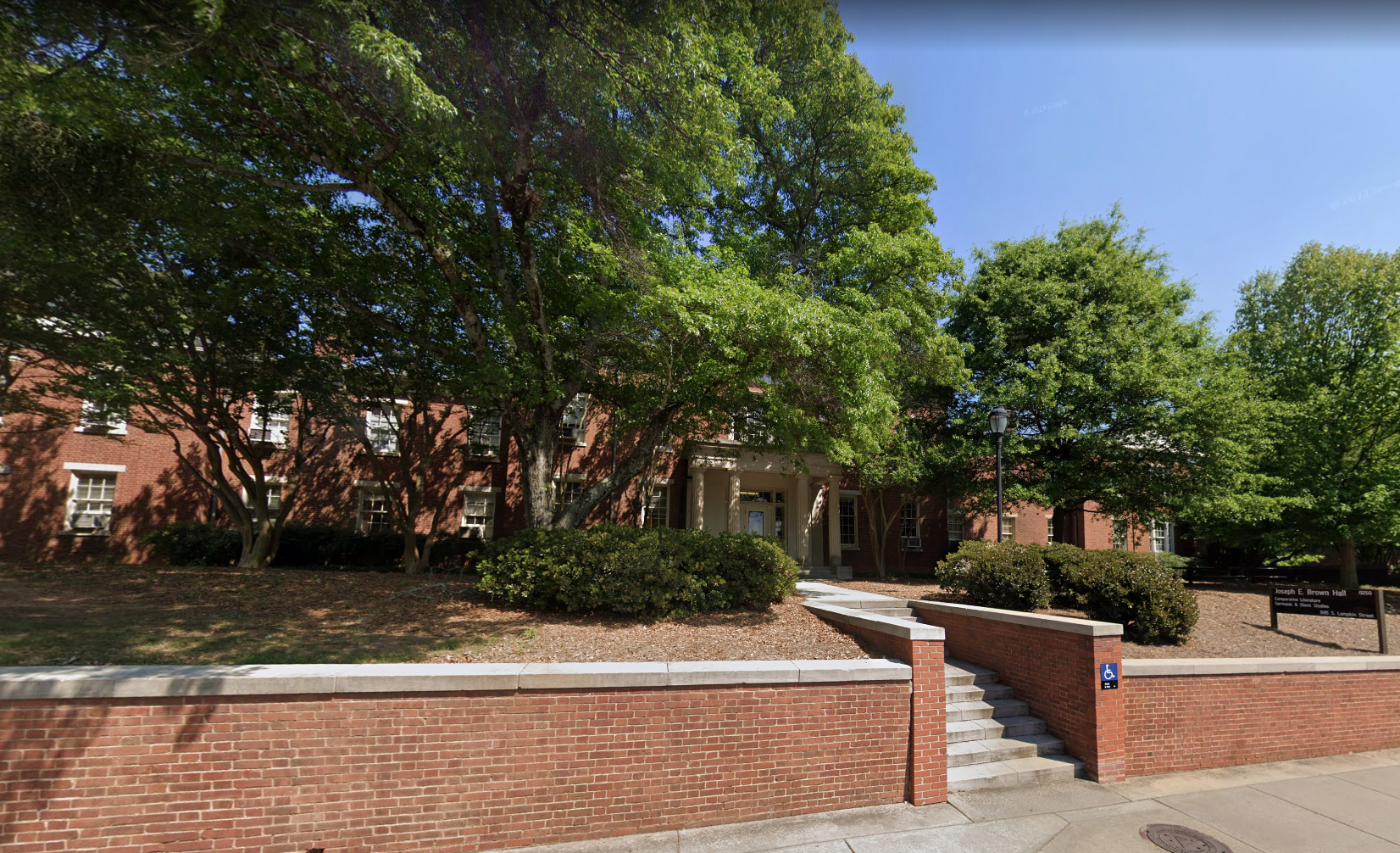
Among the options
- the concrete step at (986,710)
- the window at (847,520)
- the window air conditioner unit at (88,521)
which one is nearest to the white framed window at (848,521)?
the window at (847,520)

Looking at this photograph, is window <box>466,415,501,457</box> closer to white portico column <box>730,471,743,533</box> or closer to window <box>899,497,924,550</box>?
white portico column <box>730,471,743,533</box>

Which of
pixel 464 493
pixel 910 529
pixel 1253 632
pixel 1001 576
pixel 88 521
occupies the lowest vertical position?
pixel 1253 632

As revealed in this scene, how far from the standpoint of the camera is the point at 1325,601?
9891 mm

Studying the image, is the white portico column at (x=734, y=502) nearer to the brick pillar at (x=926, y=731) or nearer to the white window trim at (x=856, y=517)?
the white window trim at (x=856, y=517)

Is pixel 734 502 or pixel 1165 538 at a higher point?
pixel 734 502

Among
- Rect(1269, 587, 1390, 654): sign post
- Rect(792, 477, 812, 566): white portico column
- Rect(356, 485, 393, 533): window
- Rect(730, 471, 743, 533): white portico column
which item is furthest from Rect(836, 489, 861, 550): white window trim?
Rect(356, 485, 393, 533): window

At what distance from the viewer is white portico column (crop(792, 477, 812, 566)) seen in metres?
19.5

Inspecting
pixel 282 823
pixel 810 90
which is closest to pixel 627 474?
pixel 282 823

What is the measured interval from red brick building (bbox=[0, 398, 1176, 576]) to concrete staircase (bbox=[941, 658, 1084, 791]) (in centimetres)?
940

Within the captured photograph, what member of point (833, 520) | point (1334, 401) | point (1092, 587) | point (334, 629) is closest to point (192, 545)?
point (334, 629)

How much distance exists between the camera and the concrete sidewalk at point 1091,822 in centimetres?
505

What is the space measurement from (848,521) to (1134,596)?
12567 mm

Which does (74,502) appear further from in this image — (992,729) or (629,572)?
(992,729)

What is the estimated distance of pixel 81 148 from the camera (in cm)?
749
